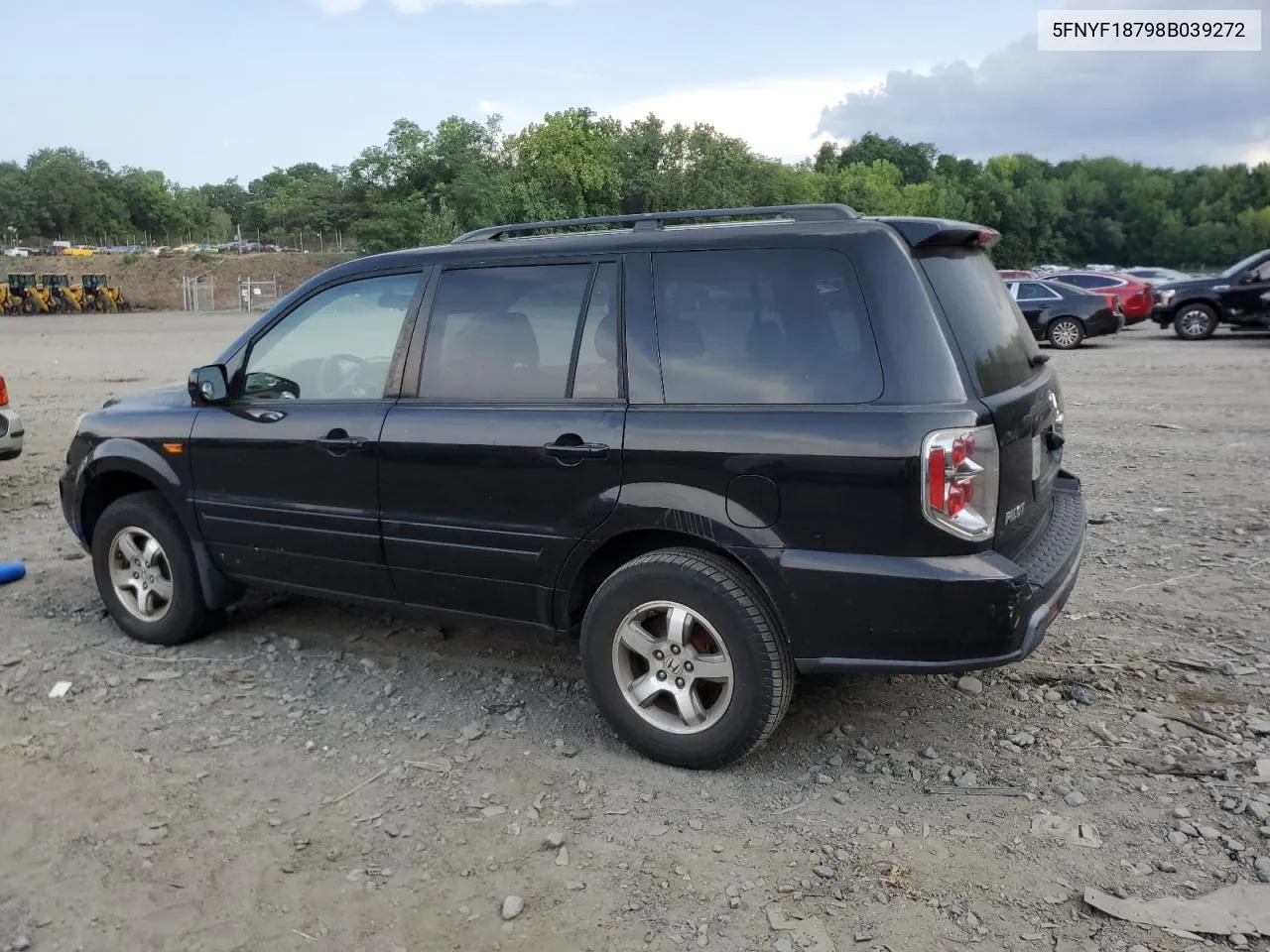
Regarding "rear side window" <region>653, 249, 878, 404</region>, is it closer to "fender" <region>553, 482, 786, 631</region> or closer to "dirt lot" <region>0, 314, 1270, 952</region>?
"fender" <region>553, 482, 786, 631</region>

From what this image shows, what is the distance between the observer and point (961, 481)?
3285mm

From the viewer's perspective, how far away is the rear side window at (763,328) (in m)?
3.47

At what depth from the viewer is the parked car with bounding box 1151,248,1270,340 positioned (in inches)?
842

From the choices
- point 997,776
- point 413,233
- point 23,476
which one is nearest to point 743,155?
point 413,233

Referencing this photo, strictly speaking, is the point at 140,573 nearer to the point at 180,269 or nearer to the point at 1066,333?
the point at 1066,333

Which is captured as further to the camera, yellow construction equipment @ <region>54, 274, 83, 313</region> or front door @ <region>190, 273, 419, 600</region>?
yellow construction equipment @ <region>54, 274, 83, 313</region>

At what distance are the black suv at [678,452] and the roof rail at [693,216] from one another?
2cm

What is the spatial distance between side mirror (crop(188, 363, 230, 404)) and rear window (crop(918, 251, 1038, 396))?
9.96 feet

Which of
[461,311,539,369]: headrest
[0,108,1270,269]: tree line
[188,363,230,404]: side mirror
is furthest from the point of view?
[0,108,1270,269]: tree line

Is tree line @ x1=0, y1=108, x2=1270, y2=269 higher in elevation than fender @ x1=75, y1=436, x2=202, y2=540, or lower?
higher

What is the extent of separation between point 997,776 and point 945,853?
0.56m

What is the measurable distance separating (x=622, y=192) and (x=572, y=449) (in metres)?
71.8

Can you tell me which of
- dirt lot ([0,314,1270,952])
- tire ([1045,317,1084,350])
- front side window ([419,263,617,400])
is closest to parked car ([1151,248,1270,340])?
tire ([1045,317,1084,350])

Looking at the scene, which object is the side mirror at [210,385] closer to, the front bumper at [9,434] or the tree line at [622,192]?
the front bumper at [9,434]
